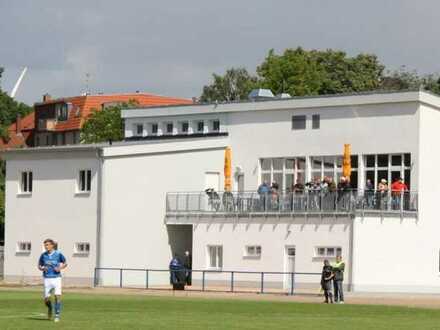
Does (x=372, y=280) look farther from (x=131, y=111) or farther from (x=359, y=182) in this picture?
(x=131, y=111)

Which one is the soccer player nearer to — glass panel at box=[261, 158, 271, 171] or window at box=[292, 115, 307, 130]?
window at box=[292, 115, 307, 130]

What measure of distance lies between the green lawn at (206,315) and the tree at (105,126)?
53867 millimetres

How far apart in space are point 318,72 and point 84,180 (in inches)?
1401

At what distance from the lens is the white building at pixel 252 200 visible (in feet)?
191

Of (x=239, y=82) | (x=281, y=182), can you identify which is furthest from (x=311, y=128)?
(x=239, y=82)

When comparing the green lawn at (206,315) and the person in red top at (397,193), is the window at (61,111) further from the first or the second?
the green lawn at (206,315)

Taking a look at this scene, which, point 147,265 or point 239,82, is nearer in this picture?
point 147,265

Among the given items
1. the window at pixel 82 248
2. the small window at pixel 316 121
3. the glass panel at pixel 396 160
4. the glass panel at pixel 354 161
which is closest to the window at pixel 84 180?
the window at pixel 82 248

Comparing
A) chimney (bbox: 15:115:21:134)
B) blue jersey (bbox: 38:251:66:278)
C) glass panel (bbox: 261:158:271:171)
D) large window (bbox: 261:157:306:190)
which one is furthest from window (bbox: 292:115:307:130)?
chimney (bbox: 15:115:21:134)

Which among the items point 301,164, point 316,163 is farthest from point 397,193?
point 301,164

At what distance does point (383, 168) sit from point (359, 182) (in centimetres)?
126

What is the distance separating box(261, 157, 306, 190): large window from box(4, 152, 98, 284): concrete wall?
846 centimetres

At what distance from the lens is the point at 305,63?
92688mm

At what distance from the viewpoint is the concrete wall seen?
61500 millimetres
